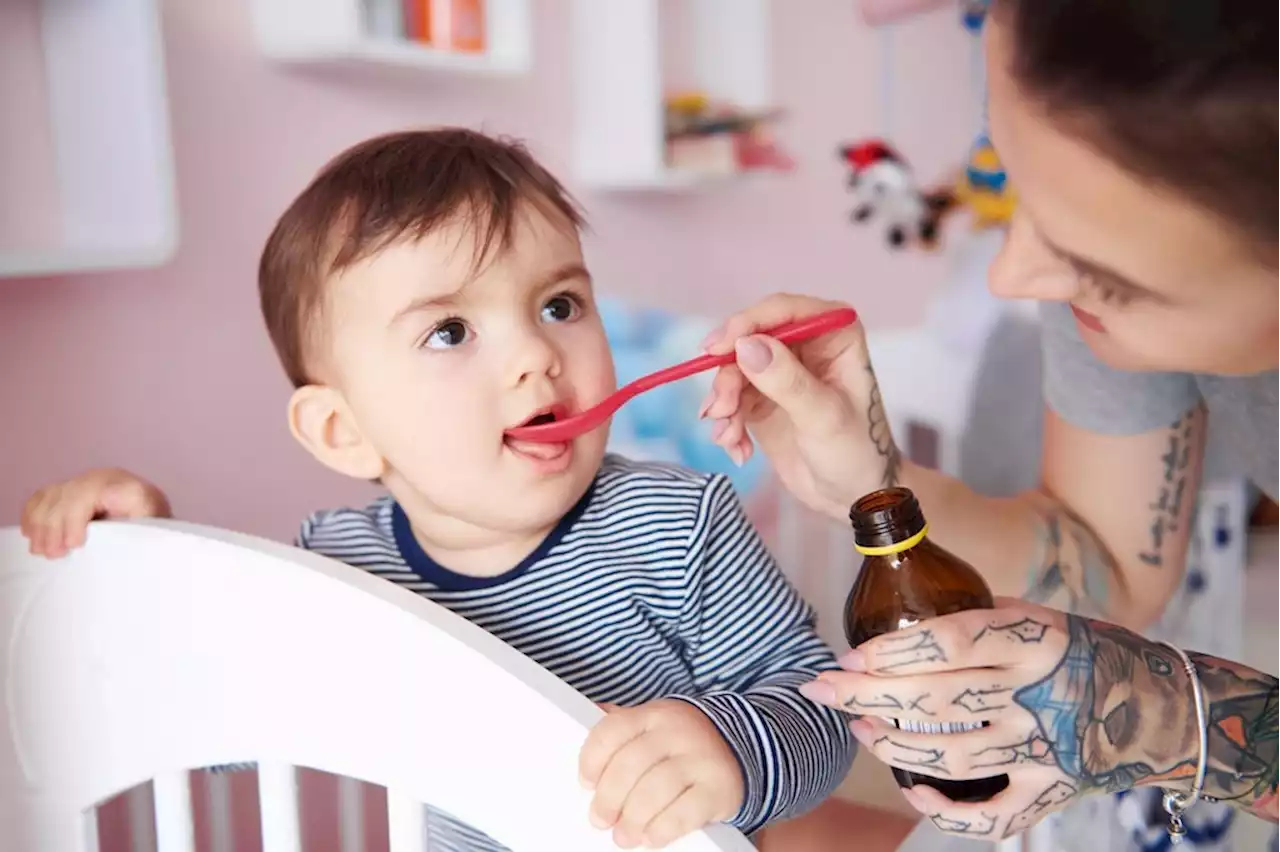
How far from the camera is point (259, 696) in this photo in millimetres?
667

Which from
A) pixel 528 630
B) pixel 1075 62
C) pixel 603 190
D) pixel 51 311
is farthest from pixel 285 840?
pixel 603 190

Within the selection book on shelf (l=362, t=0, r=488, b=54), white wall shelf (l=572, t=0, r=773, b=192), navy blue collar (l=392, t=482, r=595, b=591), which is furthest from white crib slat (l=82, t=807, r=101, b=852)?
white wall shelf (l=572, t=0, r=773, b=192)

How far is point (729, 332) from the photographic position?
2.75ft

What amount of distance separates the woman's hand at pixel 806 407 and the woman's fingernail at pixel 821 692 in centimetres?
23

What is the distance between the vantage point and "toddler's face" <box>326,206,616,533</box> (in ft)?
2.68

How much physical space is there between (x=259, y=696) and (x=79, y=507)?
246mm

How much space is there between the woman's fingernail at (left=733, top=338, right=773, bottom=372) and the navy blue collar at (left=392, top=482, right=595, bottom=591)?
20 cm

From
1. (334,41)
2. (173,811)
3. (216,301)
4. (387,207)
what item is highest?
(334,41)

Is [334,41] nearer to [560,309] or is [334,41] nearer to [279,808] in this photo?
[560,309]

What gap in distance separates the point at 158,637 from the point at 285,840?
0.14 meters

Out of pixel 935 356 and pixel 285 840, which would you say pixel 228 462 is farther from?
pixel 935 356

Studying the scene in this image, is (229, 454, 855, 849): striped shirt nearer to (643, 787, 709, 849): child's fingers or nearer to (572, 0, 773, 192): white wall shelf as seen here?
(643, 787, 709, 849): child's fingers

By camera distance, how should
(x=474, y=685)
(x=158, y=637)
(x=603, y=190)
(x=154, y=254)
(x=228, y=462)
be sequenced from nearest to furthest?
(x=474, y=685), (x=158, y=637), (x=154, y=254), (x=228, y=462), (x=603, y=190)

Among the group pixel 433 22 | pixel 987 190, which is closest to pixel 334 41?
pixel 433 22
